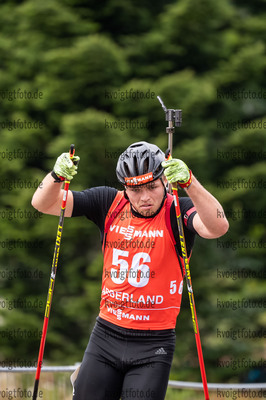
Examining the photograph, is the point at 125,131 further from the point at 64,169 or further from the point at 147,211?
the point at 147,211

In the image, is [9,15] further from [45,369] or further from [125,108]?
[45,369]

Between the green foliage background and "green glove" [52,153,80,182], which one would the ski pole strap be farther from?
the green foliage background

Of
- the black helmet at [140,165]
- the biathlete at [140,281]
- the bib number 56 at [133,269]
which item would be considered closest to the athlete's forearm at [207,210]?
the biathlete at [140,281]

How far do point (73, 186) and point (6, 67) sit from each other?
364 centimetres

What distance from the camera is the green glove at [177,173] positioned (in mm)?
3767

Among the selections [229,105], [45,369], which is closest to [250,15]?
[229,105]

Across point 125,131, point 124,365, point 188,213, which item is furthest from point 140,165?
point 125,131

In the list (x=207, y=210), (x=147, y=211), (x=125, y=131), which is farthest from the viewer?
(x=125, y=131)

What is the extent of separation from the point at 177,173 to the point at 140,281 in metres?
0.75

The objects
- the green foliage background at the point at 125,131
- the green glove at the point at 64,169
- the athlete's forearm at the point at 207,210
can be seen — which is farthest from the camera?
the green foliage background at the point at 125,131

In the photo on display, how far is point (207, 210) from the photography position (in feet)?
12.3

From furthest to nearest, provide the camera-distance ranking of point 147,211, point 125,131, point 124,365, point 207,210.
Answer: point 125,131
point 147,211
point 124,365
point 207,210

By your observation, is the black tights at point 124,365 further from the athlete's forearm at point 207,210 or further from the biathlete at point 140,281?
the athlete's forearm at point 207,210

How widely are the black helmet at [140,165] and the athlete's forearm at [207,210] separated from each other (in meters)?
0.31
